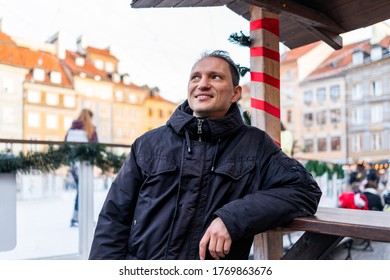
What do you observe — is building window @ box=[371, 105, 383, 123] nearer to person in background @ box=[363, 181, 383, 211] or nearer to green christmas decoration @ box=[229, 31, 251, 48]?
person in background @ box=[363, 181, 383, 211]

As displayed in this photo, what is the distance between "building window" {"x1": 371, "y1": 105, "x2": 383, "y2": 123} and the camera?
6.05m

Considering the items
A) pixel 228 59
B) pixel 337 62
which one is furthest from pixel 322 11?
pixel 337 62

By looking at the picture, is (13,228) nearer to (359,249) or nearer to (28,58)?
(28,58)

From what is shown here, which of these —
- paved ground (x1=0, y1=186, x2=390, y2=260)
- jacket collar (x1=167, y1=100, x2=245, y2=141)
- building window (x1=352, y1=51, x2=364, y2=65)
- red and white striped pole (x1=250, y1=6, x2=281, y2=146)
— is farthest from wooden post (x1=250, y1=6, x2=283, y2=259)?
building window (x1=352, y1=51, x2=364, y2=65)

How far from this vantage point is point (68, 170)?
9.28ft

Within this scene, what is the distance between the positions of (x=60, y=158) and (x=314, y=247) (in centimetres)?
195

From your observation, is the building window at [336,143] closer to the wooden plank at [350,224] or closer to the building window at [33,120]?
the building window at [33,120]

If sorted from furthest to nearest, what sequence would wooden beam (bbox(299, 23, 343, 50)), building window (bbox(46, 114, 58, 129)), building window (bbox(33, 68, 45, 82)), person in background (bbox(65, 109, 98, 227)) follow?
building window (bbox(33, 68, 45, 82)) → building window (bbox(46, 114, 58, 129)) → person in background (bbox(65, 109, 98, 227)) → wooden beam (bbox(299, 23, 343, 50))

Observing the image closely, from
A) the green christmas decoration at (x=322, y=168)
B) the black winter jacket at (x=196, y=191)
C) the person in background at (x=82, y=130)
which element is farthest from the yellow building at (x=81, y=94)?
the black winter jacket at (x=196, y=191)

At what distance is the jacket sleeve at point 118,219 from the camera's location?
4.05 feet

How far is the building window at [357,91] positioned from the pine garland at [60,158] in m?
4.49

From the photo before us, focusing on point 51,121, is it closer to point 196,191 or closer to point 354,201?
point 196,191

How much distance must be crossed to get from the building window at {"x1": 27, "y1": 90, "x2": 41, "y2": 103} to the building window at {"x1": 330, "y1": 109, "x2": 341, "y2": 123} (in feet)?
18.7
